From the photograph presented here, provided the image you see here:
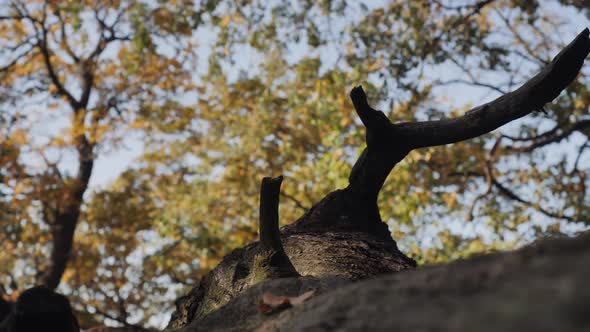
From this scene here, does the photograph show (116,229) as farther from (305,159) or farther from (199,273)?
(305,159)

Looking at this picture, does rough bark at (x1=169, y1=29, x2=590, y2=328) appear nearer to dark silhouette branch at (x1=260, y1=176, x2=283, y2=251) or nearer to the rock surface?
the rock surface

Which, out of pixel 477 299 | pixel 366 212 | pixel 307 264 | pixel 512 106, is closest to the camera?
pixel 477 299

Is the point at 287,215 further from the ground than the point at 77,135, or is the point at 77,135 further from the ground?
the point at 77,135

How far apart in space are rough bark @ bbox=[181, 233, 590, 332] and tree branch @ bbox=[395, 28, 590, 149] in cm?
199

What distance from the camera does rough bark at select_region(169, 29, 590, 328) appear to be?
311cm

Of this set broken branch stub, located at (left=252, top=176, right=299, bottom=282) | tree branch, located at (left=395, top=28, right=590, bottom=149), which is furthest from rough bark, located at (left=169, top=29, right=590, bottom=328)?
broken branch stub, located at (left=252, top=176, right=299, bottom=282)

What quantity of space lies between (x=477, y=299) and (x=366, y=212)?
267cm

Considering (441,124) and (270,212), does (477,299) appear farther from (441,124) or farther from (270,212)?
(441,124)

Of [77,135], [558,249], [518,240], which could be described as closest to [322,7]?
[518,240]

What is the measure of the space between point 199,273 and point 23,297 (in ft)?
41.8

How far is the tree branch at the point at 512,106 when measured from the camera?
3.13 metres

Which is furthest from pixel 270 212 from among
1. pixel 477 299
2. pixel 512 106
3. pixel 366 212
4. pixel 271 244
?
pixel 477 299

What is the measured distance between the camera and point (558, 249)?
1.22 meters

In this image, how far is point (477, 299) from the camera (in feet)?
3.60
